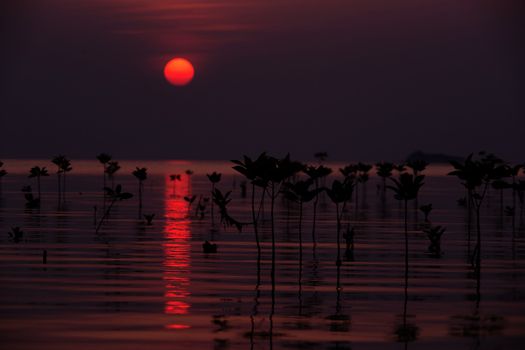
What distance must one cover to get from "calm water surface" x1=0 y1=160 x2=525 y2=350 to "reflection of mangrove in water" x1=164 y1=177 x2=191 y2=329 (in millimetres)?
74

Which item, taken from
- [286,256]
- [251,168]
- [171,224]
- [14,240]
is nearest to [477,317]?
[251,168]

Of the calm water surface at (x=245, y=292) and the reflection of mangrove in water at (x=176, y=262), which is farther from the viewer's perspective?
the reflection of mangrove in water at (x=176, y=262)

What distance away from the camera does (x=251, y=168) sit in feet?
128

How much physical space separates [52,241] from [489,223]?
32.7m

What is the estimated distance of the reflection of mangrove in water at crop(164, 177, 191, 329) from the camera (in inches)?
1262

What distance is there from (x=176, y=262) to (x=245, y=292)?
31.3 ft

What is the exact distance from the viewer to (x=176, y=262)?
44.2 meters

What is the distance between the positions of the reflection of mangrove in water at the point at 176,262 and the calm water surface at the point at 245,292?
0.07 m

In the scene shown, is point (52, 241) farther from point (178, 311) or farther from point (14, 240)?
point (178, 311)

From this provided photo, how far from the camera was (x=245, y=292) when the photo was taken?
35188 millimetres

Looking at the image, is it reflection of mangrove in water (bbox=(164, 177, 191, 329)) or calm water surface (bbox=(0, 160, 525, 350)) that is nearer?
calm water surface (bbox=(0, 160, 525, 350))

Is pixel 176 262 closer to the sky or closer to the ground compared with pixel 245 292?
closer to the sky

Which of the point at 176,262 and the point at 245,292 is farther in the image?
the point at 176,262

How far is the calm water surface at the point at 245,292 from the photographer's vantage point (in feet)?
88.4
